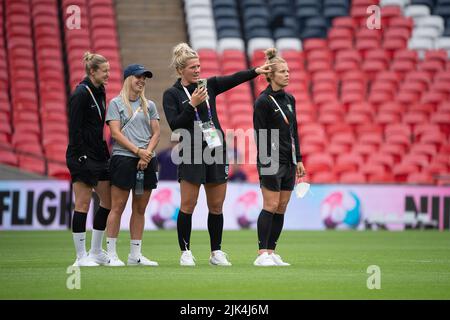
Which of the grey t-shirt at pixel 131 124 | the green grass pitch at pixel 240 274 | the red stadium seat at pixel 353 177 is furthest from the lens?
the red stadium seat at pixel 353 177

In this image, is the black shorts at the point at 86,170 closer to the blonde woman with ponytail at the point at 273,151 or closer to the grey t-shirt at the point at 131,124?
the grey t-shirt at the point at 131,124

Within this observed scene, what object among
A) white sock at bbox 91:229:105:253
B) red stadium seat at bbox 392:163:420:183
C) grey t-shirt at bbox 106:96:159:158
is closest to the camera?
grey t-shirt at bbox 106:96:159:158

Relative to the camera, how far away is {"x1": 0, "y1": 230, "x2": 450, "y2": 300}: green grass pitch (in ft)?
25.5

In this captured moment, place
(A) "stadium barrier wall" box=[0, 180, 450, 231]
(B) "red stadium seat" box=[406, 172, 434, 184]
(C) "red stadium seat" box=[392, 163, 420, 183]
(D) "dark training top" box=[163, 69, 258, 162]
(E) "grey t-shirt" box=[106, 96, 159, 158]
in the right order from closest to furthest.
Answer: (D) "dark training top" box=[163, 69, 258, 162]
(E) "grey t-shirt" box=[106, 96, 159, 158]
(A) "stadium barrier wall" box=[0, 180, 450, 231]
(B) "red stadium seat" box=[406, 172, 434, 184]
(C) "red stadium seat" box=[392, 163, 420, 183]

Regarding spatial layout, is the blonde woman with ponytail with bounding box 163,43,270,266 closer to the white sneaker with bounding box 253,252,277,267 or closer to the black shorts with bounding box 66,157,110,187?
the white sneaker with bounding box 253,252,277,267

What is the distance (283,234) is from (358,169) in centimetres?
570

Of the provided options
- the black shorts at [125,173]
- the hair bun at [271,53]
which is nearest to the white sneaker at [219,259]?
the black shorts at [125,173]

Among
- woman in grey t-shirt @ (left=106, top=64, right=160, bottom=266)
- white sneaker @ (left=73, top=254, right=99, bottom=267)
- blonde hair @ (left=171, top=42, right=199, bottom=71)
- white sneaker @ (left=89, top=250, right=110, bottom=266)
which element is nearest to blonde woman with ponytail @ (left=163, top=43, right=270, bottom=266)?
blonde hair @ (left=171, top=42, right=199, bottom=71)

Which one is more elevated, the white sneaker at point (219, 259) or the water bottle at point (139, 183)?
the water bottle at point (139, 183)

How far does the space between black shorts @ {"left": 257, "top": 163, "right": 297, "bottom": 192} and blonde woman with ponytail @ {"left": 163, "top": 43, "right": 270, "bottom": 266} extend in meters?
0.44

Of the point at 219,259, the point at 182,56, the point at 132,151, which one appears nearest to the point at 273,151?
the point at 219,259

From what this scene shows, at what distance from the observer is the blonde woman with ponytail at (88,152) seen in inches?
384

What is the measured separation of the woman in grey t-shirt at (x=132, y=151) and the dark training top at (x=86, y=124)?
0.41 feet
